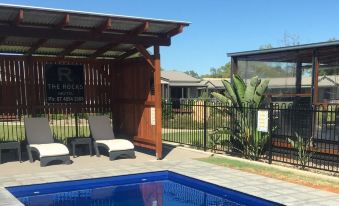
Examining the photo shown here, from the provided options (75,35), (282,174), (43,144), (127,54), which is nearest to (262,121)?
(282,174)

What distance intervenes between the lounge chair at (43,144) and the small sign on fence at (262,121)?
18.0 ft

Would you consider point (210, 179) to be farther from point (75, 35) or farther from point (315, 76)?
point (75, 35)

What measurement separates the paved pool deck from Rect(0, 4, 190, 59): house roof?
3.48 meters

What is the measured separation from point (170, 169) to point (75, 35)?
444 centimetres

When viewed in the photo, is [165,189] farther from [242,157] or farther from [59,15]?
[59,15]

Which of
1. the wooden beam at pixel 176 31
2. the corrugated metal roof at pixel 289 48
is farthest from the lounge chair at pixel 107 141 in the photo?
the corrugated metal roof at pixel 289 48

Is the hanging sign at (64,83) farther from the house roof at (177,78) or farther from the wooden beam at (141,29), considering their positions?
the house roof at (177,78)

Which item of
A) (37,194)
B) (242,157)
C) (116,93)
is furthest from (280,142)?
(37,194)

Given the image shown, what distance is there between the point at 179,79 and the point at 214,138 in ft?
96.1

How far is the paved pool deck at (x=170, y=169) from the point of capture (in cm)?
734

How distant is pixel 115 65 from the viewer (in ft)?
49.0

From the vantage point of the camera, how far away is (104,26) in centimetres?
1039

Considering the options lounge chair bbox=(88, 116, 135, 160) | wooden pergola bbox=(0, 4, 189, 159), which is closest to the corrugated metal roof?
wooden pergola bbox=(0, 4, 189, 159)

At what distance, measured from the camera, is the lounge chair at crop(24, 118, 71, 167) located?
10545 millimetres
